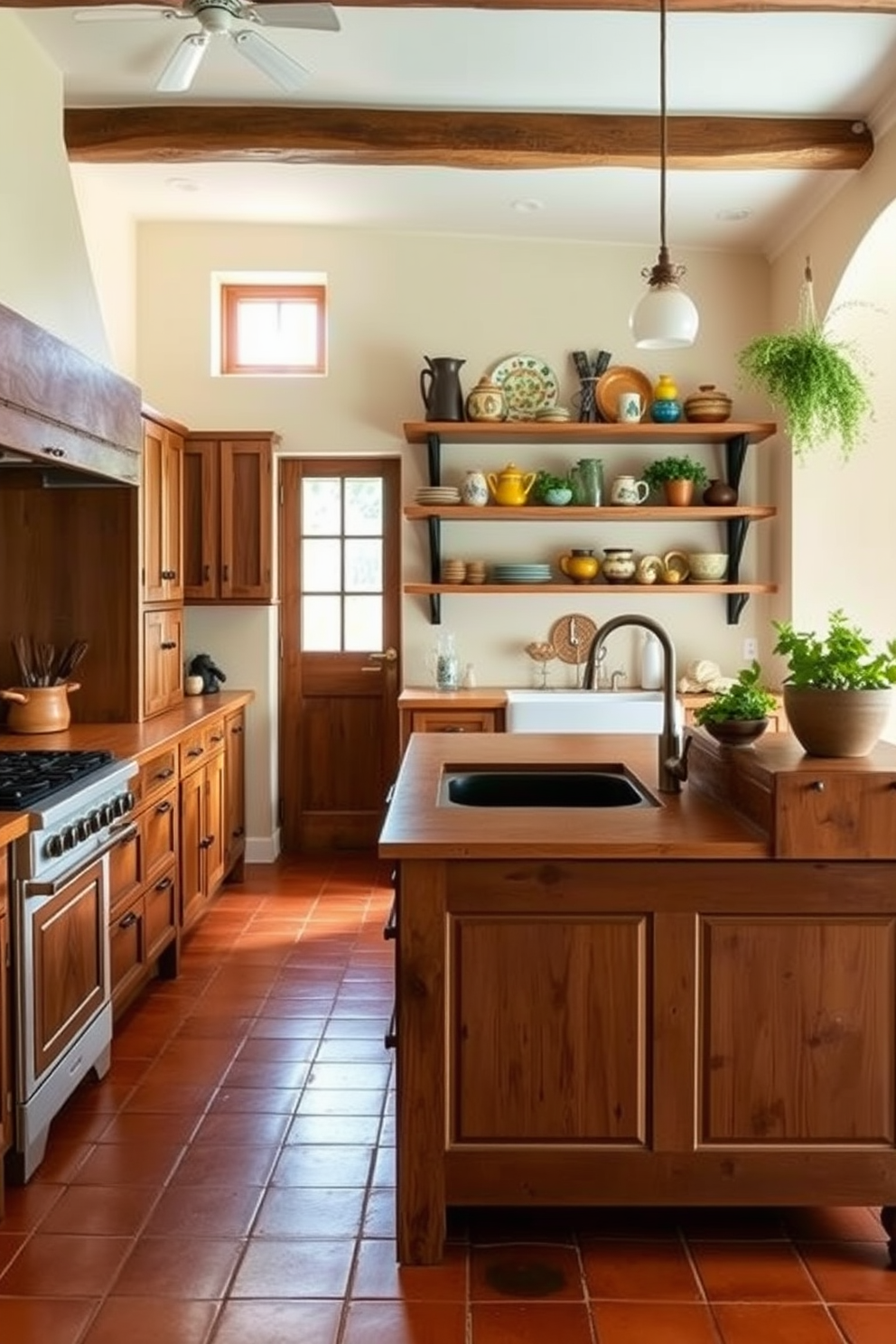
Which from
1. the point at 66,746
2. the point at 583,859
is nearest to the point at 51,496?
the point at 66,746

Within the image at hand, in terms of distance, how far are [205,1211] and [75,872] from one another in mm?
866

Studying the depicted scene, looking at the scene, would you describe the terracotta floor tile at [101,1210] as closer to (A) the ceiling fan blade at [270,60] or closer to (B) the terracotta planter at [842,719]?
(B) the terracotta planter at [842,719]

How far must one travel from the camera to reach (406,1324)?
6.67ft

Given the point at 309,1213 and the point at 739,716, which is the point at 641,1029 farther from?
the point at 309,1213

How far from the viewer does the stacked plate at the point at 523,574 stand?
5.32m

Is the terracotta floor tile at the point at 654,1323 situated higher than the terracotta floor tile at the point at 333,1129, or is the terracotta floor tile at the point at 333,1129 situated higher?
the terracotta floor tile at the point at 654,1323

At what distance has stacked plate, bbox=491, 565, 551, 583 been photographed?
5.32 metres

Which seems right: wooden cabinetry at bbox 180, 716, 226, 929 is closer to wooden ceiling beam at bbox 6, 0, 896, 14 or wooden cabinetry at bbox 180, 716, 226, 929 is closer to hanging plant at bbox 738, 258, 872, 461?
wooden ceiling beam at bbox 6, 0, 896, 14

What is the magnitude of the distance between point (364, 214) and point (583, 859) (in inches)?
159

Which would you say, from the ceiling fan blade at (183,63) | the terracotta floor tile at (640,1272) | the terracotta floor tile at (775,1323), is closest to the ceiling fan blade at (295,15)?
the ceiling fan blade at (183,63)

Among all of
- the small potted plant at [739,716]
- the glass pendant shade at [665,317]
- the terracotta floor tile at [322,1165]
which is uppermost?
the glass pendant shade at [665,317]

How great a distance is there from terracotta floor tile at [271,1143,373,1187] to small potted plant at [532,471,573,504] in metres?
3.28

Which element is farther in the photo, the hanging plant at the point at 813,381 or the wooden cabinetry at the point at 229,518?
the wooden cabinetry at the point at 229,518

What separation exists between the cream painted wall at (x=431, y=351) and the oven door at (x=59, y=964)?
258 centimetres
